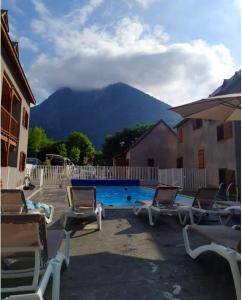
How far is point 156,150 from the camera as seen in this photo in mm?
27641

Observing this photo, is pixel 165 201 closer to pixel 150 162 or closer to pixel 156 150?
pixel 150 162

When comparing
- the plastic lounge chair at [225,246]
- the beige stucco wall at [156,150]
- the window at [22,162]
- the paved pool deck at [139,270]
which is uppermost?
the beige stucco wall at [156,150]

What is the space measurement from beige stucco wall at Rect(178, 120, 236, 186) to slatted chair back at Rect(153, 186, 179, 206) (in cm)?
863

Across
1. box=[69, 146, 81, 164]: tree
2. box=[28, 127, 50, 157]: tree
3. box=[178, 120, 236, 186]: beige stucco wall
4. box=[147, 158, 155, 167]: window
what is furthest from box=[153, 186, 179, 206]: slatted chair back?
box=[28, 127, 50, 157]: tree

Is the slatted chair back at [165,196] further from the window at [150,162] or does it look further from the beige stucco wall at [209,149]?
the window at [150,162]

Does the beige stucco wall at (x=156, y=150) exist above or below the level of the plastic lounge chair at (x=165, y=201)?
above

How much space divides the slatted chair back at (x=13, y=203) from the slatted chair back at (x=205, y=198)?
13.6ft

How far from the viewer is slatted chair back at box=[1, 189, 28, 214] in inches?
209

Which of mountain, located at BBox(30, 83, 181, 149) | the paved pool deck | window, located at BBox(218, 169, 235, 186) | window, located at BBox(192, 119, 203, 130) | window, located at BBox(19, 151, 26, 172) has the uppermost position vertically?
mountain, located at BBox(30, 83, 181, 149)

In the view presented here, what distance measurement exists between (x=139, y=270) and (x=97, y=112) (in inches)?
5763

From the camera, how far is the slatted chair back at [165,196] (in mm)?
6531

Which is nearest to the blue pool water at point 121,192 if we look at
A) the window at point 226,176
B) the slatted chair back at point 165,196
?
the window at point 226,176

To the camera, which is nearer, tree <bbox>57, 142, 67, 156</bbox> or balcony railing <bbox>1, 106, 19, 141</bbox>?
balcony railing <bbox>1, 106, 19, 141</bbox>

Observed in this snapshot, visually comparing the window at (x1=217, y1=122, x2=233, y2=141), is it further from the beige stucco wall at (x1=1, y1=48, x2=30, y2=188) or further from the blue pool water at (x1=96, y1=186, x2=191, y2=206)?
the beige stucco wall at (x1=1, y1=48, x2=30, y2=188)
